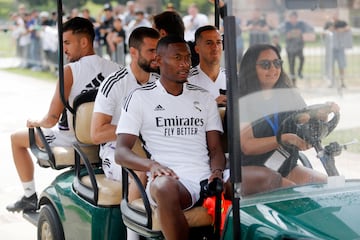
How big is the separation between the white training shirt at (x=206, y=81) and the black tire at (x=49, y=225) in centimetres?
122

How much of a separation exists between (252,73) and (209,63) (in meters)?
2.04

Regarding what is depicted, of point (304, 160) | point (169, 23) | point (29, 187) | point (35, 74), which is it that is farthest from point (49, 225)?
point (35, 74)

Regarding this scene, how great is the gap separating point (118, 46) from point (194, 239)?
12613 millimetres

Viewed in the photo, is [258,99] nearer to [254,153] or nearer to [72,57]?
[254,153]

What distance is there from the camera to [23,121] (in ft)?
39.3

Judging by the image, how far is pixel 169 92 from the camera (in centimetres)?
387

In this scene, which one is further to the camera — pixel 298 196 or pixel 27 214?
pixel 27 214

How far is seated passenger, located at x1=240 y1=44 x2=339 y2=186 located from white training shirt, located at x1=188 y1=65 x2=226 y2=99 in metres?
1.90

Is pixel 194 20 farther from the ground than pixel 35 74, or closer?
farther from the ground

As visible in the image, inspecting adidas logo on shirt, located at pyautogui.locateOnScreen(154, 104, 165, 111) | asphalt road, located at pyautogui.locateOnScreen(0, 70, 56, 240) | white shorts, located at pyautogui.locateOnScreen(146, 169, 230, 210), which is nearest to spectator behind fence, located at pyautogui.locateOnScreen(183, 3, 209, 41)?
asphalt road, located at pyautogui.locateOnScreen(0, 70, 56, 240)

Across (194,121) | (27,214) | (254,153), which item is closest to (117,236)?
(194,121)

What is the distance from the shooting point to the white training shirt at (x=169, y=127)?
379 cm

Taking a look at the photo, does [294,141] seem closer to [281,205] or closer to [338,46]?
[281,205]

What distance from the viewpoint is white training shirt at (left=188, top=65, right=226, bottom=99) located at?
504 cm
